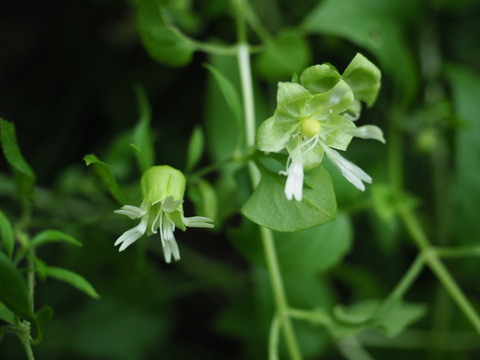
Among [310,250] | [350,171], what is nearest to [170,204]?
[350,171]

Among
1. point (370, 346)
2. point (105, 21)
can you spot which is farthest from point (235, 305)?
point (105, 21)

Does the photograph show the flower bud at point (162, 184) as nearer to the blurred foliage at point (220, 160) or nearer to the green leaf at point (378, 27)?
the blurred foliage at point (220, 160)

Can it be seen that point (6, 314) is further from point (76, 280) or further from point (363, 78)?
point (363, 78)

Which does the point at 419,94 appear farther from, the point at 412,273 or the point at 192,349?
the point at 192,349

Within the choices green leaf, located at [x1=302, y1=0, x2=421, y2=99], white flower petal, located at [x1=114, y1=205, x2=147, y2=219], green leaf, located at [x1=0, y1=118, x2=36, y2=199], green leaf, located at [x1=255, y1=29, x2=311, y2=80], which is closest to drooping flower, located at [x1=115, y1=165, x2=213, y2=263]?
white flower petal, located at [x1=114, y1=205, x2=147, y2=219]

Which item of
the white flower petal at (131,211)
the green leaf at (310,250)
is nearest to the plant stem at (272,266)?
the green leaf at (310,250)
